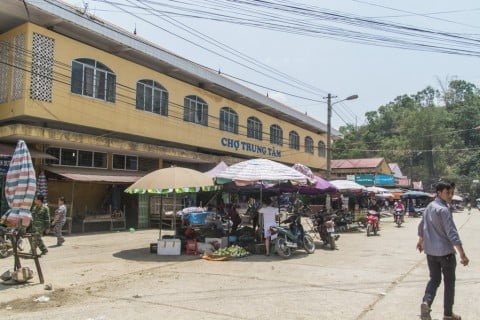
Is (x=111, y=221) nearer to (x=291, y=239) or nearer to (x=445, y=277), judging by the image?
(x=291, y=239)

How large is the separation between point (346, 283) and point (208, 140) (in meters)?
20.5

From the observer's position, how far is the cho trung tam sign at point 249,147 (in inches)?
1212

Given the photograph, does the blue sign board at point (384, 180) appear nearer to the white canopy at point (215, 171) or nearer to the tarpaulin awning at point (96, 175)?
the tarpaulin awning at point (96, 175)

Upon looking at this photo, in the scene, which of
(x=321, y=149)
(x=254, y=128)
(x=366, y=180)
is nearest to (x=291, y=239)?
(x=254, y=128)

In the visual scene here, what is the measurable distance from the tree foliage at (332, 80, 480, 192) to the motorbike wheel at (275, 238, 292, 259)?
5840cm

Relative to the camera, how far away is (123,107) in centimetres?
2228

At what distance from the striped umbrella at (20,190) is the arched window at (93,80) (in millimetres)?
11588

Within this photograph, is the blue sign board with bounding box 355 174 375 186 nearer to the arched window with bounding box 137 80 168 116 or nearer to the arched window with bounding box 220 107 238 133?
the arched window with bounding box 220 107 238 133

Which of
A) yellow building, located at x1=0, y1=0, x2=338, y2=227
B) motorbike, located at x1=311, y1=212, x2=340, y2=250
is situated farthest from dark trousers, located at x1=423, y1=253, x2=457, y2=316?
yellow building, located at x1=0, y1=0, x2=338, y2=227

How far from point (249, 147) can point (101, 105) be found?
1446cm

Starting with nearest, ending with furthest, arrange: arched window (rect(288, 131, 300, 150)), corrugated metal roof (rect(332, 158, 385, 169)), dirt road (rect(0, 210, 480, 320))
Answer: dirt road (rect(0, 210, 480, 320)) < arched window (rect(288, 131, 300, 150)) < corrugated metal roof (rect(332, 158, 385, 169))


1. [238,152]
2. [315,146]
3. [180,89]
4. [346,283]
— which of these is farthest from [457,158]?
[346,283]

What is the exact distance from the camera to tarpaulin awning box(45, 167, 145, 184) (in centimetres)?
1910

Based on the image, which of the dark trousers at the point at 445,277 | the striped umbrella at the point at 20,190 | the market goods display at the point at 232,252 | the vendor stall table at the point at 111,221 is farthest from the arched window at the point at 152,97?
the dark trousers at the point at 445,277
